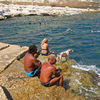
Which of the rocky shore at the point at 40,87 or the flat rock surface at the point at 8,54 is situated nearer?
the rocky shore at the point at 40,87

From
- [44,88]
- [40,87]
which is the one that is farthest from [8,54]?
[44,88]

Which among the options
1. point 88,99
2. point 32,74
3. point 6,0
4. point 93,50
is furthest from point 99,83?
point 6,0

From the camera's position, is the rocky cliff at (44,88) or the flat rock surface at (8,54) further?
the flat rock surface at (8,54)

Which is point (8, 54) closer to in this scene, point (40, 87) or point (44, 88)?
point (40, 87)

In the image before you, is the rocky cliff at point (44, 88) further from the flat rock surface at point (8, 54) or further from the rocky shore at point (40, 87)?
the flat rock surface at point (8, 54)

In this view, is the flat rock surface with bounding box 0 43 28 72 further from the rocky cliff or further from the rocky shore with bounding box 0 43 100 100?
the rocky cliff

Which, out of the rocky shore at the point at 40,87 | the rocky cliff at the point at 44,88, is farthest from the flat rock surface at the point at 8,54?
the rocky cliff at the point at 44,88

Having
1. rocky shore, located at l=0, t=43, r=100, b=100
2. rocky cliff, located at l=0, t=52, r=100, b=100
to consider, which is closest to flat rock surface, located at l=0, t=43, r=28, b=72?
rocky shore, located at l=0, t=43, r=100, b=100

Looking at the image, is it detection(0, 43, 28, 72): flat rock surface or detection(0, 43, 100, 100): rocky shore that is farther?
detection(0, 43, 28, 72): flat rock surface

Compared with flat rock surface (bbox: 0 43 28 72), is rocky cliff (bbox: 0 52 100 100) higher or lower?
lower

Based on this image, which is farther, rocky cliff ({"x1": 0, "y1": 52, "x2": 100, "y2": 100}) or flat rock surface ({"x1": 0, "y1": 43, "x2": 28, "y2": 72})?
flat rock surface ({"x1": 0, "y1": 43, "x2": 28, "y2": 72})

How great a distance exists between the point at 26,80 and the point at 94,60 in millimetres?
8919

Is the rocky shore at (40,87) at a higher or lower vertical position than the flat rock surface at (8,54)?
lower

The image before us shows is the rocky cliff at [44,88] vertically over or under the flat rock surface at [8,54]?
Answer: under
